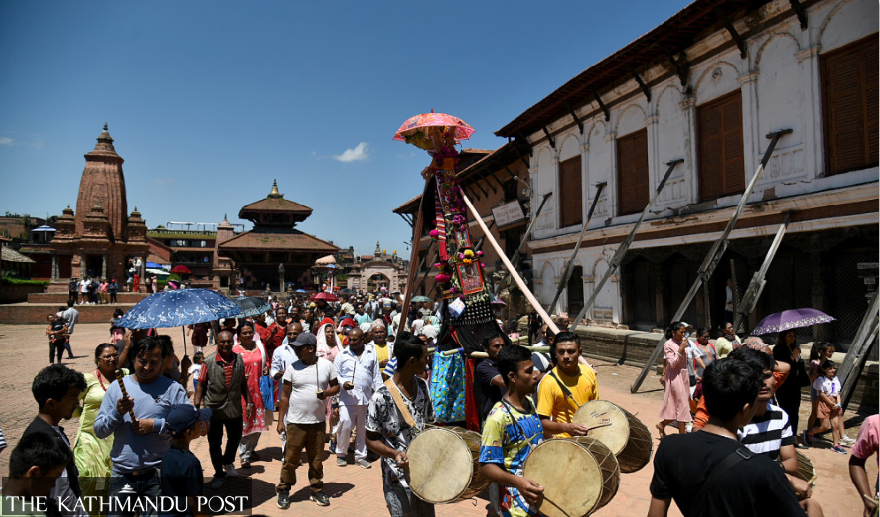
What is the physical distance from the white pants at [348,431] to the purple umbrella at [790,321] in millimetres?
5320

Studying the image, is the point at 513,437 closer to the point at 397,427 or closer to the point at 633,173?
the point at 397,427

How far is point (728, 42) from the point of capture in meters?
12.0

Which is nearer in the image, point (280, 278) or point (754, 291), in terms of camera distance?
point (754, 291)

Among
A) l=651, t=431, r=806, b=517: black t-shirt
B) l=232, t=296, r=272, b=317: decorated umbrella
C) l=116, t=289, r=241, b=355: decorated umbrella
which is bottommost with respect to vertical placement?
l=651, t=431, r=806, b=517: black t-shirt

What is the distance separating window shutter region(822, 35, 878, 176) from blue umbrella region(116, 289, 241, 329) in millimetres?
11223

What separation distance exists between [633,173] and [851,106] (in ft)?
19.3

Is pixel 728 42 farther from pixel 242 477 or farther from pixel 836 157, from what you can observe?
pixel 242 477

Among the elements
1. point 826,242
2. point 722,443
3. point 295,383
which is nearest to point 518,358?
point 722,443

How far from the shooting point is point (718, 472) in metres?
2.20

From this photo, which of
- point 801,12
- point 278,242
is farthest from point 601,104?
point 278,242

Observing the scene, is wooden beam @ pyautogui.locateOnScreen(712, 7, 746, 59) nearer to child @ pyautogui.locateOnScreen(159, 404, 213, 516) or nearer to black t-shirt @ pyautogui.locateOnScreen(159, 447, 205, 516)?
child @ pyautogui.locateOnScreen(159, 404, 213, 516)

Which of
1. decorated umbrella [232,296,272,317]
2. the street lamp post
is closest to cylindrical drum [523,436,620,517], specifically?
decorated umbrella [232,296,272,317]

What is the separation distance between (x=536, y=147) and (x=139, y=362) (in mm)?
18163

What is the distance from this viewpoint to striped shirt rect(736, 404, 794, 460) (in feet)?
10.2
